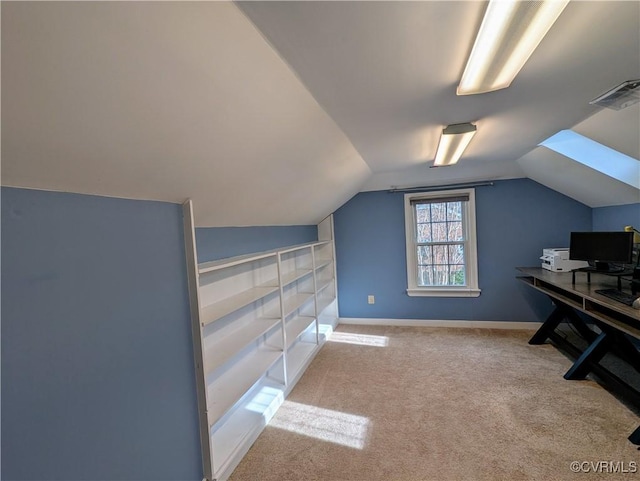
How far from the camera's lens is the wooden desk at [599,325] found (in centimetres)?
206

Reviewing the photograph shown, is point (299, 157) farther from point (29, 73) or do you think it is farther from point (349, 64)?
point (29, 73)

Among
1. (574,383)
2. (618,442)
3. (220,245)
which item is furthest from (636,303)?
(220,245)

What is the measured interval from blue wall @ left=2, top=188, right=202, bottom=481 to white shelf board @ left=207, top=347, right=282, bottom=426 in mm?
178

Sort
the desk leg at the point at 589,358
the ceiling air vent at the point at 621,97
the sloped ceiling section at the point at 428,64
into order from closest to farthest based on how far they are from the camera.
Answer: the sloped ceiling section at the point at 428,64, the ceiling air vent at the point at 621,97, the desk leg at the point at 589,358

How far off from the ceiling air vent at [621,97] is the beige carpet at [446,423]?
7.12 feet

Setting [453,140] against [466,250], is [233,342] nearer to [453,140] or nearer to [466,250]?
[453,140]

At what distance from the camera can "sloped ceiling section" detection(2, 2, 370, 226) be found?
74 centimetres

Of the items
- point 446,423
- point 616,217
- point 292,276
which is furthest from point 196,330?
point 616,217

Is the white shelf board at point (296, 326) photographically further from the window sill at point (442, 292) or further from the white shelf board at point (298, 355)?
the window sill at point (442, 292)

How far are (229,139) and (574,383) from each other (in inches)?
136

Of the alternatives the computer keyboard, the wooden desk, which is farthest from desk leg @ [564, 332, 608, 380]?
the computer keyboard

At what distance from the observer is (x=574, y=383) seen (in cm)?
260

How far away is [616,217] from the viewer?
127 inches

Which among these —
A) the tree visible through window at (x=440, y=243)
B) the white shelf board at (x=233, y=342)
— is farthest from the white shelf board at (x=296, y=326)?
the tree visible through window at (x=440, y=243)
